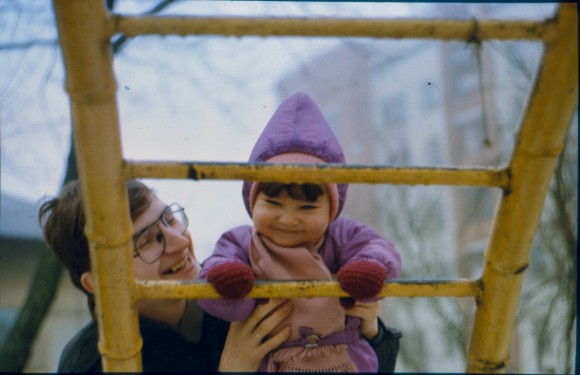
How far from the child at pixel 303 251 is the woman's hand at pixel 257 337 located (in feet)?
0.05

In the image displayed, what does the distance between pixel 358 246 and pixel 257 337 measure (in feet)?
0.88

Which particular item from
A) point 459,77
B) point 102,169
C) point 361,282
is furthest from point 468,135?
point 102,169

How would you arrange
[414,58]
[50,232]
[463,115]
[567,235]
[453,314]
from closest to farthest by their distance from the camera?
[50,232] → [414,58] → [463,115] → [567,235] → [453,314]

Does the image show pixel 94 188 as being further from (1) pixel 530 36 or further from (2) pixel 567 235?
(2) pixel 567 235

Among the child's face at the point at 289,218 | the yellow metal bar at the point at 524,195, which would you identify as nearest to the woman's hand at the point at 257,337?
the child's face at the point at 289,218

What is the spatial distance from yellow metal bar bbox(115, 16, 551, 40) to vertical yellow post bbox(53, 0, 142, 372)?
0.05 m

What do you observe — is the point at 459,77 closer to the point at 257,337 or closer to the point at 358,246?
the point at 358,246

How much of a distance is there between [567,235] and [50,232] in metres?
2.32

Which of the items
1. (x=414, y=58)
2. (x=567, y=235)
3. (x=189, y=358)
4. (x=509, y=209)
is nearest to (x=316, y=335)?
(x=189, y=358)

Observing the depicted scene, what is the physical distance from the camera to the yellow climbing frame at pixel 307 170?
83cm

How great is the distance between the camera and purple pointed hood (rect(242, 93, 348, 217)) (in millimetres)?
1345

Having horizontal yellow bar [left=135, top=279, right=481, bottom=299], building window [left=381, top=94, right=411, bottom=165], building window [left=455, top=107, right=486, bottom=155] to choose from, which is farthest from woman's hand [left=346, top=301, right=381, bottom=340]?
building window [left=455, top=107, right=486, bottom=155]

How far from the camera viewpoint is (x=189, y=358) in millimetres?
1479

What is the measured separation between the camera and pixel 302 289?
99 cm
